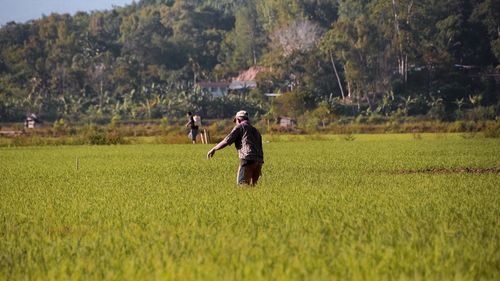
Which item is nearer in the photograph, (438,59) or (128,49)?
(438,59)

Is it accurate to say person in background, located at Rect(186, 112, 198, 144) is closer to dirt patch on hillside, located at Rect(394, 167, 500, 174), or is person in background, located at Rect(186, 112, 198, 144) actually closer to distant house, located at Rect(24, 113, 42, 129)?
dirt patch on hillside, located at Rect(394, 167, 500, 174)

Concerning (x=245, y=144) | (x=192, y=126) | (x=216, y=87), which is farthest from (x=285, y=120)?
(x=245, y=144)

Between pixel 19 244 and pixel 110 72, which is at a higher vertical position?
pixel 110 72

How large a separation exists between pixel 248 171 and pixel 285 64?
6840 cm

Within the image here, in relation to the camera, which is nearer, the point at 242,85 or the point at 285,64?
the point at 285,64

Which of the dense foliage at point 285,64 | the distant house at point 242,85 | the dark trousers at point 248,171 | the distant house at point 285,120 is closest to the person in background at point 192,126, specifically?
the dark trousers at point 248,171

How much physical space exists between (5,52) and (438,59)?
147 ft

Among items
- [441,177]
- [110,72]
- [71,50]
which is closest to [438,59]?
[110,72]

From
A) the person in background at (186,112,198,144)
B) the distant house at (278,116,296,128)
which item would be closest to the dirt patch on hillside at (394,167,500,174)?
the person in background at (186,112,198,144)

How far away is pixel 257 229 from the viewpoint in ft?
24.6

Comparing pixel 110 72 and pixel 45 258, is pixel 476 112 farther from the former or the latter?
pixel 45 258

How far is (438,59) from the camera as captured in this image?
252ft

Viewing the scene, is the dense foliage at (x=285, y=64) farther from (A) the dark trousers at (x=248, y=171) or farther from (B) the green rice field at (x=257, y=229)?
(B) the green rice field at (x=257, y=229)

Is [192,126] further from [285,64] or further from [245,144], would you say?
[285,64]
